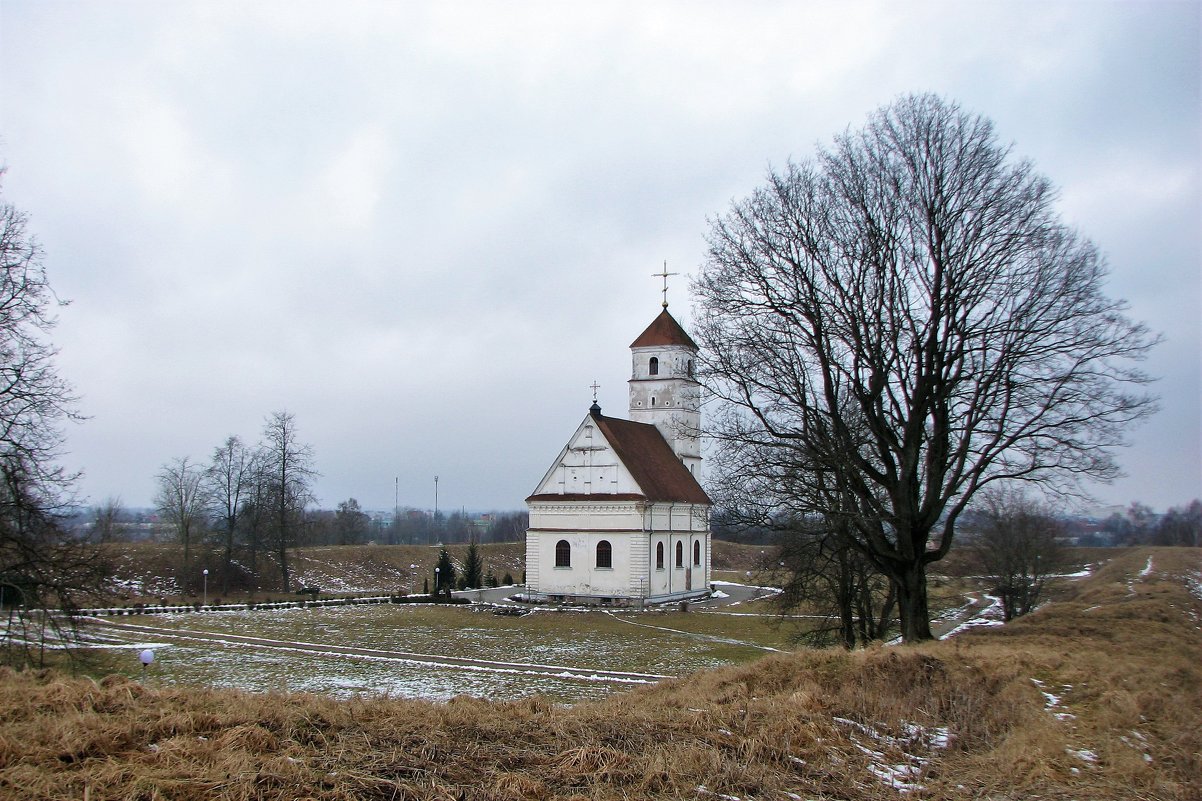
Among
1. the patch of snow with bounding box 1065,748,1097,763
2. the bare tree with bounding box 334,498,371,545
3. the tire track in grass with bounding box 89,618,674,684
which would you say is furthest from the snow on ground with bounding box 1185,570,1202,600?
the bare tree with bounding box 334,498,371,545

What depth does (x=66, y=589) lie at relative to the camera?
48.3 ft

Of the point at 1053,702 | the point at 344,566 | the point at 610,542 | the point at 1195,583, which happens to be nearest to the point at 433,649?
the point at 610,542

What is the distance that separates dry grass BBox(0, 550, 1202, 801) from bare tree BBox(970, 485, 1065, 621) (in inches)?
613

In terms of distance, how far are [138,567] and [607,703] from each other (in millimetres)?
49336

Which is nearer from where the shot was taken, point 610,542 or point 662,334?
point 610,542

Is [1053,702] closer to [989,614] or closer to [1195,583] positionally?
[1195,583]

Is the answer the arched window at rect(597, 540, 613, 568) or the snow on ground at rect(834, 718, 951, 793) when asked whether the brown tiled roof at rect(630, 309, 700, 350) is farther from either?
the snow on ground at rect(834, 718, 951, 793)

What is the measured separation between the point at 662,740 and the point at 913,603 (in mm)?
10643

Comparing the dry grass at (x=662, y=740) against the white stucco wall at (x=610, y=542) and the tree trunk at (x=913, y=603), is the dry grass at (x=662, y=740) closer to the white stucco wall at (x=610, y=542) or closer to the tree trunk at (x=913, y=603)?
the tree trunk at (x=913, y=603)

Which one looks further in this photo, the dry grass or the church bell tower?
the church bell tower

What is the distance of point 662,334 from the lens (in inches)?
1940

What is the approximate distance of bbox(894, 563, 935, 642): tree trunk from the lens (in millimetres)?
16453

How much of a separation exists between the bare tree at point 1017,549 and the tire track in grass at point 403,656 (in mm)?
13032

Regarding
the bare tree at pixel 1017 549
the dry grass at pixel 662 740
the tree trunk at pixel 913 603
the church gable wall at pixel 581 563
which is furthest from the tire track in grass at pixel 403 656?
the church gable wall at pixel 581 563
